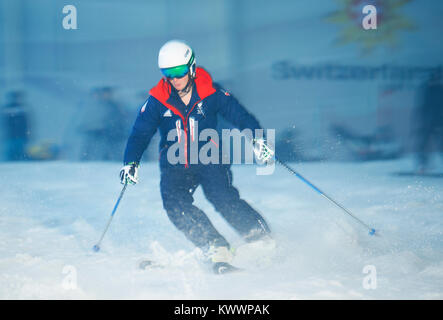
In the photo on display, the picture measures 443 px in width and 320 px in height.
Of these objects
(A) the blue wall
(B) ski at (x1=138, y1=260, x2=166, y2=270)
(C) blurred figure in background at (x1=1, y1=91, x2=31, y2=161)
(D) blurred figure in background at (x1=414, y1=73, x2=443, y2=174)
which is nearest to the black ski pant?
(B) ski at (x1=138, y1=260, x2=166, y2=270)

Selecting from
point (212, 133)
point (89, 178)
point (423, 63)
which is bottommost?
point (89, 178)

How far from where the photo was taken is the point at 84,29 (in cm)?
739

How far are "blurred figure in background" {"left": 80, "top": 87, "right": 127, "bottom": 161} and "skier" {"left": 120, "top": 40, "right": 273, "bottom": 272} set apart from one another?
4.57 m

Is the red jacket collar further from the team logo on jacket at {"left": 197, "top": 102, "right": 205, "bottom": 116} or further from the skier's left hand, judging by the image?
the skier's left hand

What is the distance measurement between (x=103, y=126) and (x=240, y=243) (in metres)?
4.72

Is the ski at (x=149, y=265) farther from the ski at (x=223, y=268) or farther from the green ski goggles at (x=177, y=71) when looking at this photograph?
the green ski goggles at (x=177, y=71)

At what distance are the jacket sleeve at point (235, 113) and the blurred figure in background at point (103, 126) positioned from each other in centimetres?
463

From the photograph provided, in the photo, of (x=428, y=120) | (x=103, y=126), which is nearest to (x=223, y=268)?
(x=428, y=120)

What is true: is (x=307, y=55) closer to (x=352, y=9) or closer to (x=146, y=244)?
(x=352, y=9)

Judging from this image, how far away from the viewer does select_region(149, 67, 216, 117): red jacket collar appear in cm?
253

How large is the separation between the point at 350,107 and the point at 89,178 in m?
4.16

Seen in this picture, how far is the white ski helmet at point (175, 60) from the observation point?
2.46 m

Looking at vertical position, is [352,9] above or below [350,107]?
above

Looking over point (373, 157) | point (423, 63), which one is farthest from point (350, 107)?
point (423, 63)
